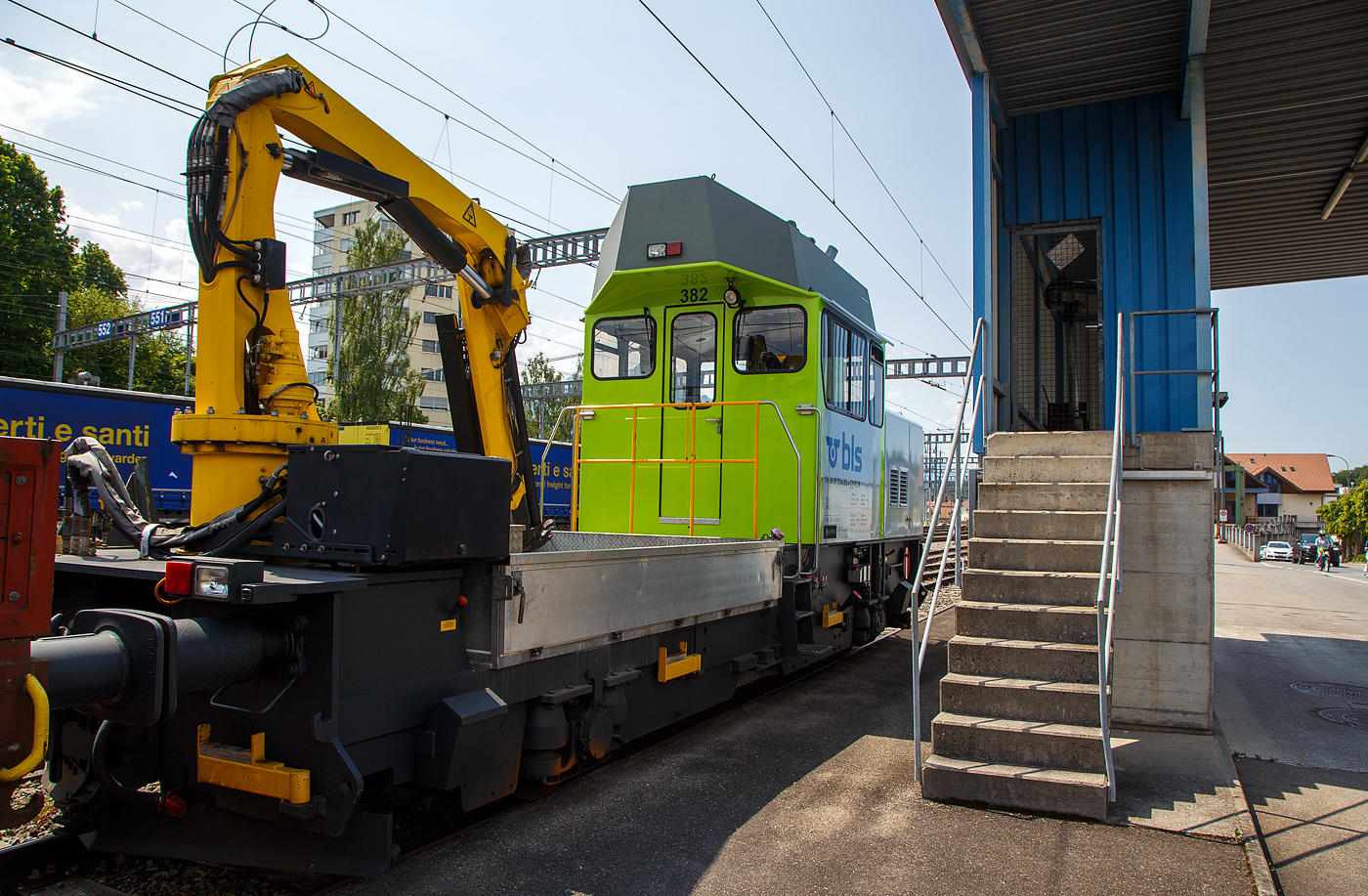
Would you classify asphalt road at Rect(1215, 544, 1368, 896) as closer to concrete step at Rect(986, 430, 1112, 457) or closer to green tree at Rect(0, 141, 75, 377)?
concrete step at Rect(986, 430, 1112, 457)

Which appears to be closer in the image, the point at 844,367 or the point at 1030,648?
the point at 1030,648

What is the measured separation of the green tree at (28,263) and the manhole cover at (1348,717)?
34705 millimetres

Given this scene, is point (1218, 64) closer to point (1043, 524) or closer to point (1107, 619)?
point (1043, 524)

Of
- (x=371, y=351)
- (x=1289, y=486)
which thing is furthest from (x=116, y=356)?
(x=1289, y=486)

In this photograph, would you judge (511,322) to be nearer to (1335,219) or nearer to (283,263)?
(283,263)

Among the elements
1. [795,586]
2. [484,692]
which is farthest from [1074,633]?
[484,692]

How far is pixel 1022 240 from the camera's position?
9.69 m

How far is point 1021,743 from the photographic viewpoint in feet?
15.8

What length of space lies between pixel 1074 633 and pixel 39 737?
5.20 meters

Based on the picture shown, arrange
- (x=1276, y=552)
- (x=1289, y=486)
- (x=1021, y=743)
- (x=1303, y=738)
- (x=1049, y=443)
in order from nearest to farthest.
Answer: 1. (x=1021, y=743)
2. (x=1303, y=738)
3. (x=1049, y=443)
4. (x=1276, y=552)
5. (x=1289, y=486)

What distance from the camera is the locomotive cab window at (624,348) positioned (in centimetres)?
767

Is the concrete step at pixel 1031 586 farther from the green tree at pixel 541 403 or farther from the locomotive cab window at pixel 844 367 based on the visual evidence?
the green tree at pixel 541 403

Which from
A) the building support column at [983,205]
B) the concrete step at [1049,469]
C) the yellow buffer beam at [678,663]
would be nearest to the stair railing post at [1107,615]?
the concrete step at [1049,469]

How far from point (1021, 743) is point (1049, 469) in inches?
95.6
